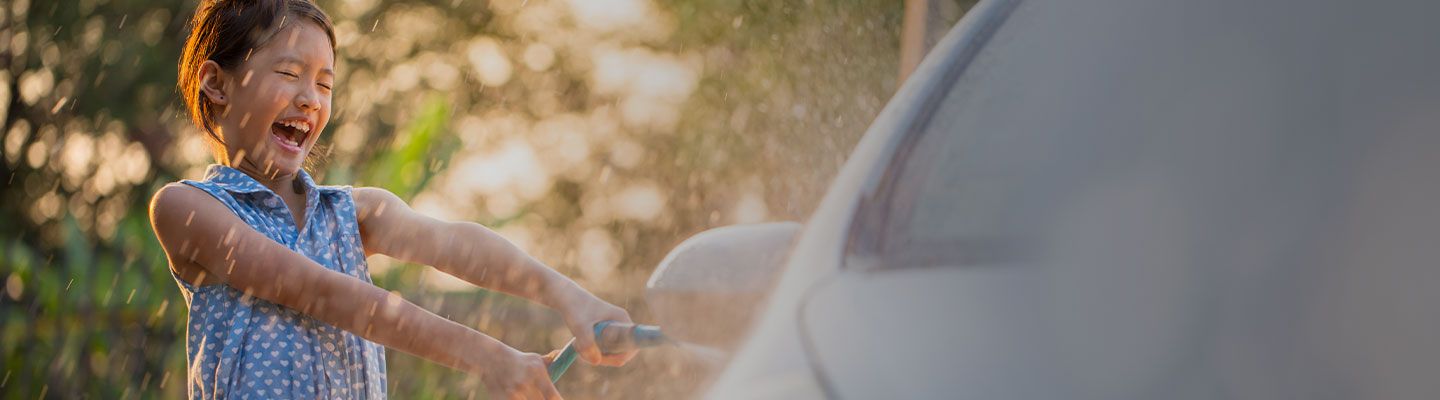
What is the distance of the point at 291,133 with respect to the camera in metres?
2.01

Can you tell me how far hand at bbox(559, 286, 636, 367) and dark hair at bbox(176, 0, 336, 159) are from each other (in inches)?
22.3

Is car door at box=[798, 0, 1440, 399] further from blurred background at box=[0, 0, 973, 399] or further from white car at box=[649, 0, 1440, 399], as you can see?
blurred background at box=[0, 0, 973, 399]

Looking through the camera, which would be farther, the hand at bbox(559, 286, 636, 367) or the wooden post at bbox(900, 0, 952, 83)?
the wooden post at bbox(900, 0, 952, 83)

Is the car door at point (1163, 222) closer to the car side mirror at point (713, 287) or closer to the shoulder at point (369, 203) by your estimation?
the car side mirror at point (713, 287)

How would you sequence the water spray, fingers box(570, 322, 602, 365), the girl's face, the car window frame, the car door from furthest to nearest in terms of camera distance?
1. the girl's face
2. fingers box(570, 322, 602, 365)
3. the water spray
4. the car window frame
5. the car door

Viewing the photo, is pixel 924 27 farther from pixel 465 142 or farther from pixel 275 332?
pixel 465 142

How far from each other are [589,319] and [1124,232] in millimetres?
829

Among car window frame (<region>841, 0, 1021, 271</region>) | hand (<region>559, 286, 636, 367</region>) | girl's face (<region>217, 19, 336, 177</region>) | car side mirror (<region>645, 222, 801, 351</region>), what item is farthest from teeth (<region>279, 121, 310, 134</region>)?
car window frame (<region>841, 0, 1021, 271</region>)

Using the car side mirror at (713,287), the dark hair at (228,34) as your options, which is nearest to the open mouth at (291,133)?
the dark hair at (228,34)

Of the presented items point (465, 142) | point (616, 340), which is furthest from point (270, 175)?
point (465, 142)

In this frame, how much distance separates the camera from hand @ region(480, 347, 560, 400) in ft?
5.68

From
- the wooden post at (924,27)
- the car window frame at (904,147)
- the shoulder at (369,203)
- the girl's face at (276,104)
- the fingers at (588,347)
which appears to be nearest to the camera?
the car window frame at (904,147)

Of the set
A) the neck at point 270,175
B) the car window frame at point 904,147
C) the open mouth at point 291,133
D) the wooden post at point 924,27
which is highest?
the car window frame at point 904,147

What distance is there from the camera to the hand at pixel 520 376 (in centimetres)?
173
